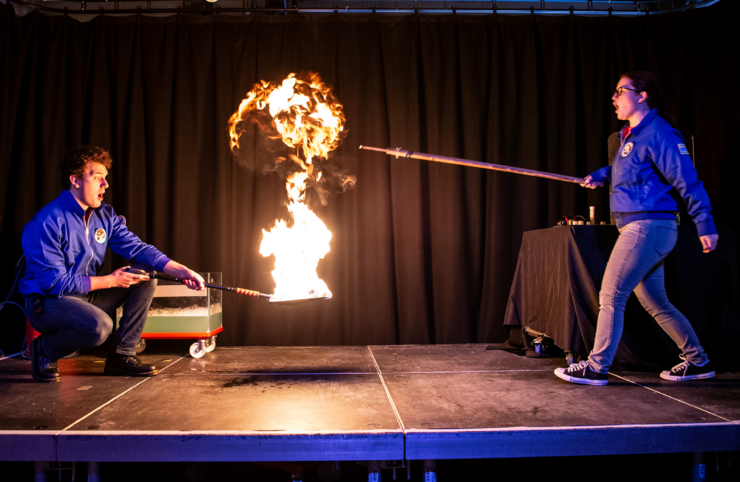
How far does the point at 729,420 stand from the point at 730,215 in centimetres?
326

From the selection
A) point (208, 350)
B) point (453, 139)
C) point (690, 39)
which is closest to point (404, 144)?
point (453, 139)

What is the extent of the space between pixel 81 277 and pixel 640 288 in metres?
3.40

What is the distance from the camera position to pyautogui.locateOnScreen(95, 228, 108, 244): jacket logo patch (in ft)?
10.3

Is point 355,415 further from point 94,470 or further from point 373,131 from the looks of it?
point 373,131

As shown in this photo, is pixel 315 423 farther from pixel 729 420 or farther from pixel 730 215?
pixel 730 215

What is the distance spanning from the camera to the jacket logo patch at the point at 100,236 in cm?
313

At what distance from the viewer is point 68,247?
293 cm

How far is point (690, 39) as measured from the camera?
15.1 feet

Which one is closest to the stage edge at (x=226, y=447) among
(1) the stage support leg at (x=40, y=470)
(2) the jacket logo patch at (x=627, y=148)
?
(1) the stage support leg at (x=40, y=470)

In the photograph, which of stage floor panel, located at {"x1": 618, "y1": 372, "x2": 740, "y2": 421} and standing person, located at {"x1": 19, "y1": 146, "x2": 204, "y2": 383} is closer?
stage floor panel, located at {"x1": 618, "y1": 372, "x2": 740, "y2": 421}

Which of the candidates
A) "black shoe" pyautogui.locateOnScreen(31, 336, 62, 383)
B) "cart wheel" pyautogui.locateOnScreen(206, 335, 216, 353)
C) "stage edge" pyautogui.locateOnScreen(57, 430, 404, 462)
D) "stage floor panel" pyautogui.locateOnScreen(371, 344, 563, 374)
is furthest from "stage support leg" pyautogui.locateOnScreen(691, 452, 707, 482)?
"black shoe" pyautogui.locateOnScreen(31, 336, 62, 383)

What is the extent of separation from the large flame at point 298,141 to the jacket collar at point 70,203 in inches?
53.2

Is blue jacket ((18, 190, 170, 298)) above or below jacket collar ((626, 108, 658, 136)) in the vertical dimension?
below

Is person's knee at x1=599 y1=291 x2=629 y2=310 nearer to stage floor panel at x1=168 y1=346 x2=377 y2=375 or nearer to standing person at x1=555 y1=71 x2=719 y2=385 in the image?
standing person at x1=555 y1=71 x2=719 y2=385
